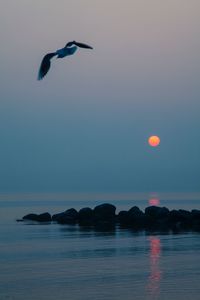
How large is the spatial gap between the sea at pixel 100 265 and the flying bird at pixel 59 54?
38.4 feet

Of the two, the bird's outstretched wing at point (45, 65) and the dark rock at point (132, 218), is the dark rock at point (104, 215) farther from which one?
the bird's outstretched wing at point (45, 65)

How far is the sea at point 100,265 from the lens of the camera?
26578 millimetres

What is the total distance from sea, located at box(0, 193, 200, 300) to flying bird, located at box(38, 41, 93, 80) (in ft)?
38.4

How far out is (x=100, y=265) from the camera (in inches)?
1323

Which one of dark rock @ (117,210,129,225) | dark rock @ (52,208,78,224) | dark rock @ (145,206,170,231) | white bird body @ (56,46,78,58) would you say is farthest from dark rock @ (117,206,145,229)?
white bird body @ (56,46,78,58)

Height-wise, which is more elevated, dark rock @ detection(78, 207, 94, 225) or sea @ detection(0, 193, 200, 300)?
dark rock @ detection(78, 207, 94, 225)

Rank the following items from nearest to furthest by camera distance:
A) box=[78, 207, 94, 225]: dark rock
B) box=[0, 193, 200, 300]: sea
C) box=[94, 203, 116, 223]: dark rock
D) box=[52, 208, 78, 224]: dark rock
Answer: box=[0, 193, 200, 300]: sea
box=[94, 203, 116, 223]: dark rock
box=[78, 207, 94, 225]: dark rock
box=[52, 208, 78, 224]: dark rock

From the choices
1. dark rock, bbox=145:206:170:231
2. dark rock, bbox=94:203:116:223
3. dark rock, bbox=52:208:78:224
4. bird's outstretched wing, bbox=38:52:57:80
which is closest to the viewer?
bird's outstretched wing, bbox=38:52:57:80

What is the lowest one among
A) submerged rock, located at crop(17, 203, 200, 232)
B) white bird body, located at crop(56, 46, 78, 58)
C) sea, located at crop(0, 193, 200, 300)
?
sea, located at crop(0, 193, 200, 300)

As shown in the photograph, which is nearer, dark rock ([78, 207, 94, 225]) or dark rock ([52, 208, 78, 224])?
dark rock ([78, 207, 94, 225])

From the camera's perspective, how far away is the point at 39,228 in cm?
5794

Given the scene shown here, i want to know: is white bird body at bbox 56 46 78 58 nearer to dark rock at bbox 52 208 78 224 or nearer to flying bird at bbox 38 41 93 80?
flying bird at bbox 38 41 93 80

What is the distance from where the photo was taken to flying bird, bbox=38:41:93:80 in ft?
48.8

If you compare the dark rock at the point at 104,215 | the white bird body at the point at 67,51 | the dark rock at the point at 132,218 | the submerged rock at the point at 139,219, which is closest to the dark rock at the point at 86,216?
the submerged rock at the point at 139,219
